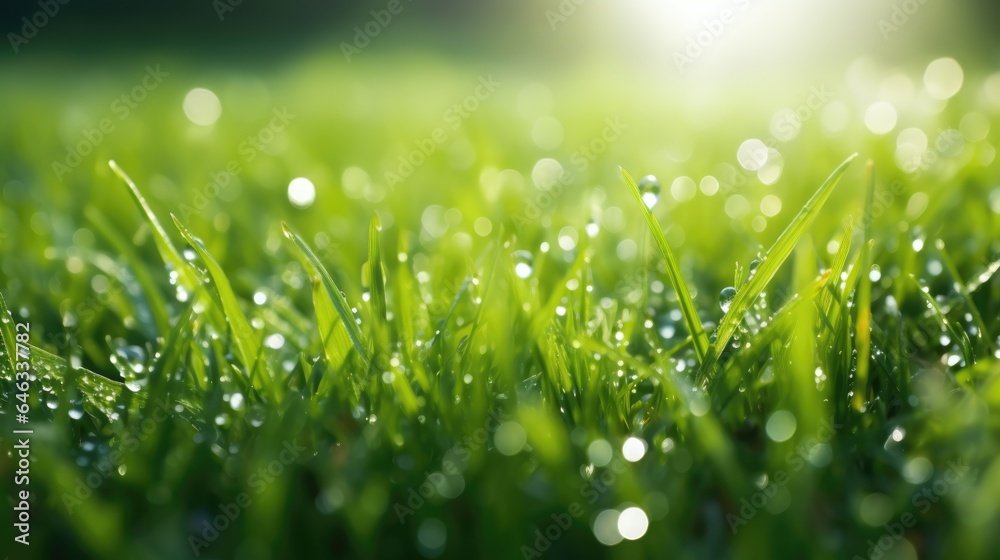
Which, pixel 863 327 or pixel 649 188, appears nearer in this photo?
pixel 863 327

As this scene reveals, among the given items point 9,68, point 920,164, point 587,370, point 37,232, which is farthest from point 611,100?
point 9,68

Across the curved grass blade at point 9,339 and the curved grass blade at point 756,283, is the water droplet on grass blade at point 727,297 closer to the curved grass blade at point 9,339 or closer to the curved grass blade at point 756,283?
the curved grass blade at point 756,283

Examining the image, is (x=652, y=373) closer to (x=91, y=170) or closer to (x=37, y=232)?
(x=37, y=232)

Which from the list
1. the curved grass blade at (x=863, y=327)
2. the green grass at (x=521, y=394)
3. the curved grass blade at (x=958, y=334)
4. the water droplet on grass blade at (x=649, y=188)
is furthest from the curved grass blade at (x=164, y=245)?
the curved grass blade at (x=958, y=334)

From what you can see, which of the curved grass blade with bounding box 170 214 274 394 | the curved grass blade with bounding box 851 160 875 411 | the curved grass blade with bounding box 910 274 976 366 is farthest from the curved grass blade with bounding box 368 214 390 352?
the curved grass blade with bounding box 910 274 976 366

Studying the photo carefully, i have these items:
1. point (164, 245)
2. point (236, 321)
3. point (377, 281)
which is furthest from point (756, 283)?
point (164, 245)

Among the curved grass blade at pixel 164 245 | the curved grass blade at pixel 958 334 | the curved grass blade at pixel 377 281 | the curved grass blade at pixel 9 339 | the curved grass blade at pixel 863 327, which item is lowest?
the curved grass blade at pixel 9 339

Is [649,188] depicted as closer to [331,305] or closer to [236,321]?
[331,305]
